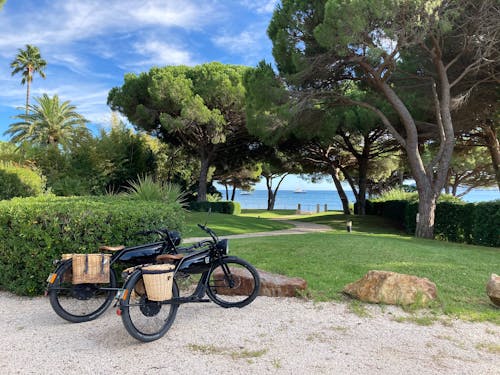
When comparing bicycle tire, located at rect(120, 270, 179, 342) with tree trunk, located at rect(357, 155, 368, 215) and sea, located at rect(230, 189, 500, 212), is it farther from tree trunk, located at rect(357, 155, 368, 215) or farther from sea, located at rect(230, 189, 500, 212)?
tree trunk, located at rect(357, 155, 368, 215)

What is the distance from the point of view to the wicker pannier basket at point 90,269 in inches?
131

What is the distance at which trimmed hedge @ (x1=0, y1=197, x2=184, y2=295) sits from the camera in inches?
159

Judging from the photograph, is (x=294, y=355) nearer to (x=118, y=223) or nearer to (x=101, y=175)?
(x=118, y=223)

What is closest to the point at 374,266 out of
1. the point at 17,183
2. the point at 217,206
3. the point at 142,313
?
the point at 142,313

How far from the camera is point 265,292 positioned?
4.27m

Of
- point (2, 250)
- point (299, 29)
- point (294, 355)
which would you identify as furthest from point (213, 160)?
point (294, 355)

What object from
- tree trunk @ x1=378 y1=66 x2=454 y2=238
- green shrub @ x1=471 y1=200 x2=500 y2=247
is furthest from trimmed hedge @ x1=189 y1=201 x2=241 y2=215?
green shrub @ x1=471 y1=200 x2=500 y2=247

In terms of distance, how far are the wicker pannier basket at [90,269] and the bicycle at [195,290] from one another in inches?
16.6

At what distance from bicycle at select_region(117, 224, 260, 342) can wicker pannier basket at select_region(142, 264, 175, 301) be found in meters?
0.03

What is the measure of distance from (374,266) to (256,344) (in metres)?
3.44

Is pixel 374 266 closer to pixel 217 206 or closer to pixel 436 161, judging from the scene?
pixel 436 161

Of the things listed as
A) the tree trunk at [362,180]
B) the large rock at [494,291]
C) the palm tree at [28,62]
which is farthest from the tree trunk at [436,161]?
the palm tree at [28,62]

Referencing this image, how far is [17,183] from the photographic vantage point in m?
12.1

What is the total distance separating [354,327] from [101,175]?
54.1 feet
